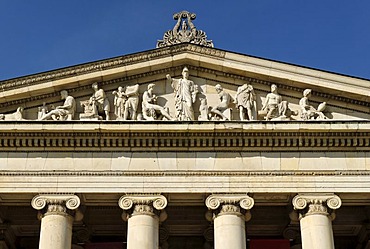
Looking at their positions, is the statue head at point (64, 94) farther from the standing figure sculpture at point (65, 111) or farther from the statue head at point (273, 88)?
the statue head at point (273, 88)

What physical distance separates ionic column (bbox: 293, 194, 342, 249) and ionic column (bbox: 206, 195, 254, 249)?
1738 millimetres

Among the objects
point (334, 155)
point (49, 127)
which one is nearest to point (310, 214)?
point (334, 155)

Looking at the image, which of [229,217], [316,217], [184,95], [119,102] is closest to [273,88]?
[184,95]

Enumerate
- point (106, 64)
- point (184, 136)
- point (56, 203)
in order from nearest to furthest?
1. point (56, 203)
2. point (184, 136)
3. point (106, 64)

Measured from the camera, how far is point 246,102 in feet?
87.6

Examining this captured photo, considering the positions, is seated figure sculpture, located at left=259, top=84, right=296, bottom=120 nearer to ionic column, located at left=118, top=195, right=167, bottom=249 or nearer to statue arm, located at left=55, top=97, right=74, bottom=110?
ionic column, located at left=118, top=195, right=167, bottom=249

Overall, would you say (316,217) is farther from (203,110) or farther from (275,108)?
(203,110)

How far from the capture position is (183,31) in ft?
94.5

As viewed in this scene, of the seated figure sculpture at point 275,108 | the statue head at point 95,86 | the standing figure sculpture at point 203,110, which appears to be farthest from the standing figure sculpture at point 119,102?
the seated figure sculpture at point 275,108

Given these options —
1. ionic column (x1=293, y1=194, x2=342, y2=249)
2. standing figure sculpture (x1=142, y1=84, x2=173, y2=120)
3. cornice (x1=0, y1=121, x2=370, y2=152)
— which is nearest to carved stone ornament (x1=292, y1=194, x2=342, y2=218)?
ionic column (x1=293, y1=194, x2=342, y2=249)

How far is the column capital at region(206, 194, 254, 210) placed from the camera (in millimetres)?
25219

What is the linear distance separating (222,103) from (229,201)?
142 inches

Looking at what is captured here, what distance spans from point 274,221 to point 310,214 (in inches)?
145

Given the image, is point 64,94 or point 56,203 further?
point 64,94
